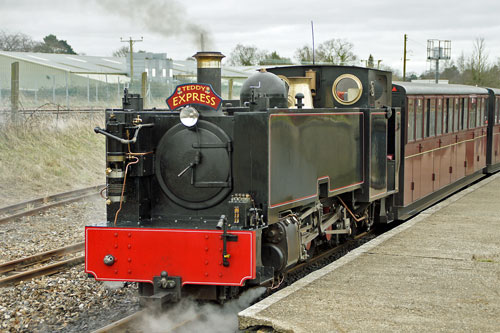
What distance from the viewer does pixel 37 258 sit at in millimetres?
8227

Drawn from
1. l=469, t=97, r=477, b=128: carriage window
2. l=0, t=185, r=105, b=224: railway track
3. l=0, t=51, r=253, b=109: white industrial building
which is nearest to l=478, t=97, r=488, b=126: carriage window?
l=469, t=97, r=477, b=128: carriage window

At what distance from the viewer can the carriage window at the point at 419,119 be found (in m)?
10.8

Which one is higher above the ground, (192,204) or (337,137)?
(337,137)

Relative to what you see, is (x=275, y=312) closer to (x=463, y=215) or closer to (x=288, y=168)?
(x=288, y=168)

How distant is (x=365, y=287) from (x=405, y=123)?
4654 mm

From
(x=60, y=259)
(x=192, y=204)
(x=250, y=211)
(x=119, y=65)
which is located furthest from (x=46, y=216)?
(x=119, y=65)

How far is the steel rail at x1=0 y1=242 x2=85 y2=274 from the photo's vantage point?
7.82m

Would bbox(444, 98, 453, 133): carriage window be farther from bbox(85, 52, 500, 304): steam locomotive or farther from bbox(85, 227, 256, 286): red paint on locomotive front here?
bbox(85, 227, 256, 286): red paint on locomotive front

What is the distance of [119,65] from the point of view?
44.9 m

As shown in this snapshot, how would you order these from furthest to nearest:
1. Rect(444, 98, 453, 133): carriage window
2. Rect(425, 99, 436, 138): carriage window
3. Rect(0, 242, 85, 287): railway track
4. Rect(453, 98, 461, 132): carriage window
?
Rect(453, 98, 461, 132): carriage window, Rect(444, 98, 453, 133): carriage window, Rect(425, 99, 436, 138): carriage window, Rect(0, 242, 85, 287): railway track

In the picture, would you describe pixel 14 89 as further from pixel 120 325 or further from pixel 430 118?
pixel 120 325

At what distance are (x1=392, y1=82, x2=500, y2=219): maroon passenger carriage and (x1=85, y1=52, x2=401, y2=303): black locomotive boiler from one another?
364 centimetres

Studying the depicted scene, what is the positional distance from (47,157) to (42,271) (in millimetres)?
8968

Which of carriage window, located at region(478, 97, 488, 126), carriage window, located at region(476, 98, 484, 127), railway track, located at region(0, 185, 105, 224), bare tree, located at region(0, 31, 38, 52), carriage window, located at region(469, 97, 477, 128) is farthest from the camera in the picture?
bare tree, located at region(0, 31, 38, 52)
